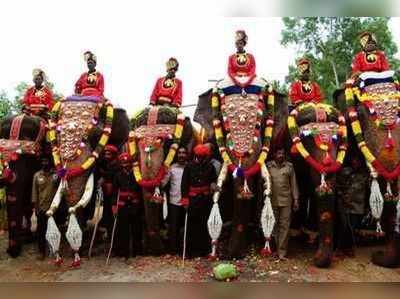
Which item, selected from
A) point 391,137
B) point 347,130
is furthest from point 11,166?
point 391,137

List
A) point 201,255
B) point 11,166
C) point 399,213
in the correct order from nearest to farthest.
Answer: point 399,213 → point 201,255 → point 11,166

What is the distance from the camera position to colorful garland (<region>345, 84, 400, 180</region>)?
21.3 ft

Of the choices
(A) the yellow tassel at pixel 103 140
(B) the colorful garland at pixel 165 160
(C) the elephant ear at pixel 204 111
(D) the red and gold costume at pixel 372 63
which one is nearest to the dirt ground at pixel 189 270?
(B) the colorful garland at pixel 165 160

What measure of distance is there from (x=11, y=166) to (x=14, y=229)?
879 mm

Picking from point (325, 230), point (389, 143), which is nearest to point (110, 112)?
point (325, 230)

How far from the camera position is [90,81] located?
7.74m

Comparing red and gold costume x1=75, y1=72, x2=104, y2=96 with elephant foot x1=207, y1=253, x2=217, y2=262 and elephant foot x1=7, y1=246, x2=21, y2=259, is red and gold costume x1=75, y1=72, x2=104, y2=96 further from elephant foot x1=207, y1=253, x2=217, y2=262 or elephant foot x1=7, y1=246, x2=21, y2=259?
elephant foot x1=207, y1=253, x2=217, y2=262

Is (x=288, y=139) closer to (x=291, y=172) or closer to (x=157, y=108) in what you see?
(x=291, y=172)

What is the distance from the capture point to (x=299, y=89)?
7.27m

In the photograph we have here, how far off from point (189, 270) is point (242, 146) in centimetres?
169

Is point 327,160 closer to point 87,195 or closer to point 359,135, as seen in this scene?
point 359,135

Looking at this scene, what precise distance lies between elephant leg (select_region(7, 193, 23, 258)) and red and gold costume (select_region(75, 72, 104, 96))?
1.81 m

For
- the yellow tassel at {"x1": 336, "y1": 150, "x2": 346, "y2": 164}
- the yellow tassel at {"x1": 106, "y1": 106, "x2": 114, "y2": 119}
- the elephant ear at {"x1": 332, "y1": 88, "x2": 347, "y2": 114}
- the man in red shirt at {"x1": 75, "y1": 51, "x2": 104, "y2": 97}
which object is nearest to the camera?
the yellow tassel at {"x1": 336, "y1": 150, "x2": 346, "y2": 164}

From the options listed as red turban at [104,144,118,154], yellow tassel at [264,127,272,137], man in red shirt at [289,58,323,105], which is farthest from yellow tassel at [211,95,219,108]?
red turban at [104,144,118,154]
